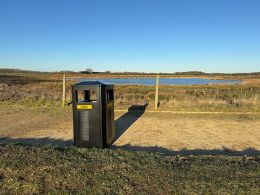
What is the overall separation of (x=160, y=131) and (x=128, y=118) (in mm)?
2986

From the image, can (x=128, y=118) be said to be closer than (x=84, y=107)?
No

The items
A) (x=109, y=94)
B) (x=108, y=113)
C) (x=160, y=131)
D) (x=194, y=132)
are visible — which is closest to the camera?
(x=108, y=113)

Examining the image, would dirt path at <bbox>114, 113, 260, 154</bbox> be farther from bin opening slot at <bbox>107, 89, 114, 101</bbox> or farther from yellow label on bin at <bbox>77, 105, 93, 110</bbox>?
yellow label on bin at <bbox>77, 105, 93, 110</bbox>

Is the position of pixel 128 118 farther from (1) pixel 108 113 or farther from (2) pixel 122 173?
(2) pixel 122 173

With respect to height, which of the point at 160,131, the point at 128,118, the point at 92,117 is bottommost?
the point at 128,118

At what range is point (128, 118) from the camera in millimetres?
12117

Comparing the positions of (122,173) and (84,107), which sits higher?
(84,107)

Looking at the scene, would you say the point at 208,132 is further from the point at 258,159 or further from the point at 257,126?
the point at 258,159

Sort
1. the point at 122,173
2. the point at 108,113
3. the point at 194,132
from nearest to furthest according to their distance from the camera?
the point at 122,173 < the point at 108,113 < the point at 194,132

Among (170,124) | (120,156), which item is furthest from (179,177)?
(170,124)

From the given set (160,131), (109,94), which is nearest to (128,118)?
(160,131)

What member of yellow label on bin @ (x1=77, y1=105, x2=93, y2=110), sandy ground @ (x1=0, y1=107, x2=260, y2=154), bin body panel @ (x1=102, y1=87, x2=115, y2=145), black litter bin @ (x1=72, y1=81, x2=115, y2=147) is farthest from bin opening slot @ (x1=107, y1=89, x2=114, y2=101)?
sandy ground @ (x1=0, y1=107, x2=260, y2=154)

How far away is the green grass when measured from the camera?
159 inches

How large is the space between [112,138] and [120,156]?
219 cm
